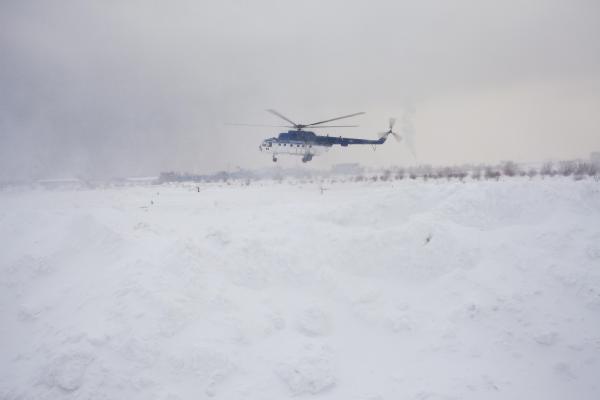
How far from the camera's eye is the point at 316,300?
41.3ft

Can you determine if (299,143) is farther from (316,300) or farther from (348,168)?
(348,168)

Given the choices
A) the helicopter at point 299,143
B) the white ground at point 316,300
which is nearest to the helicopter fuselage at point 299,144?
the helicopter at point 299,143

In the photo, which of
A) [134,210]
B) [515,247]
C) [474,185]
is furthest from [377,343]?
[134,210]

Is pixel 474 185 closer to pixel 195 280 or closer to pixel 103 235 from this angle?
pixel 195 280

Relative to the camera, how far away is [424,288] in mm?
12859

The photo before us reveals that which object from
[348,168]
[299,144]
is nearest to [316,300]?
[299,144]

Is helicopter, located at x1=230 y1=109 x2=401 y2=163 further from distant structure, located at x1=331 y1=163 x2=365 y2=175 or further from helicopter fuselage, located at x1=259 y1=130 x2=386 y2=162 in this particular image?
distant structure, located at x1=331 y1=163 x2=365 y2=175

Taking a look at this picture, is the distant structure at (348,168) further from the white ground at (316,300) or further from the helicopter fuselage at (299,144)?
the white ground at (316,300)

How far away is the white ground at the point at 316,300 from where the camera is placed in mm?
10008

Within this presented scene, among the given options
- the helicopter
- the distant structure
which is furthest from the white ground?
the distant structure

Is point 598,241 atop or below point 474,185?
below

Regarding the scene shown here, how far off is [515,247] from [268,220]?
914 centimetres

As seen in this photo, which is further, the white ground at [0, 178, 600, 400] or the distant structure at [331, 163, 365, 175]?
the distant structure at [331, 163, 365, 175]

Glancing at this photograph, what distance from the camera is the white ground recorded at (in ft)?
32.8
